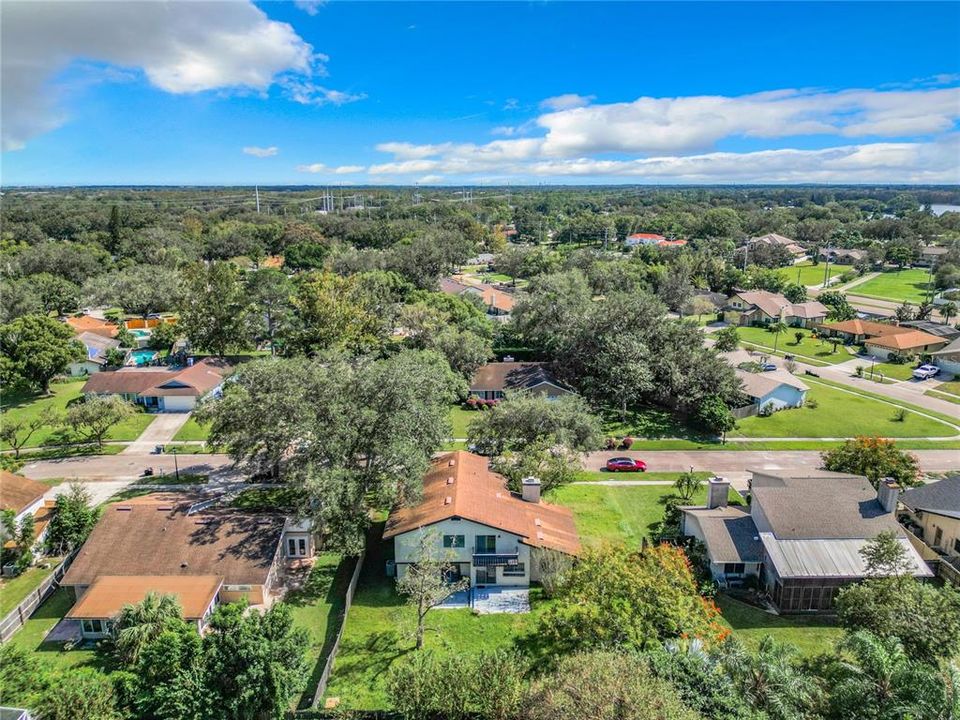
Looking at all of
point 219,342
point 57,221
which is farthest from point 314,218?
point 219,342

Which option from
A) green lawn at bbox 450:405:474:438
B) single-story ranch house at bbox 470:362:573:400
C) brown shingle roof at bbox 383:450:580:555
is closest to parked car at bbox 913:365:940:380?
single-story ranch house at bbox 470:362:573:400

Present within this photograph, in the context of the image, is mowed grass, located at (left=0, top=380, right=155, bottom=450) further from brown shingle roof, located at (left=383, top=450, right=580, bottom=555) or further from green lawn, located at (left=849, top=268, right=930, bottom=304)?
green lawn, located at (left=849, top=268, right=930, bottom=304)

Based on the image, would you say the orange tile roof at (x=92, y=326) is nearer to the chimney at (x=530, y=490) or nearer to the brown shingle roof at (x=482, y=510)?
the brown shingle roof at (x=482, y=510)

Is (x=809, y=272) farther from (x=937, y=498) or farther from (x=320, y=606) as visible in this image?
(x=320, y=606)

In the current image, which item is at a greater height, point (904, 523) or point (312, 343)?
point (312, 343)

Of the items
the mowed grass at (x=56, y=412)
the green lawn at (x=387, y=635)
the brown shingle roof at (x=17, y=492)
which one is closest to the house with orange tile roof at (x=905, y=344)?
the green lawn at (x=387, y=635)

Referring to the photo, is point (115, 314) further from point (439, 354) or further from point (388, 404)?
point (388, 404)

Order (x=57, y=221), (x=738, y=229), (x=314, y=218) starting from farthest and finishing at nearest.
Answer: (x=314, y=218)
(x=738, y=229)
(x=57, y=221)
